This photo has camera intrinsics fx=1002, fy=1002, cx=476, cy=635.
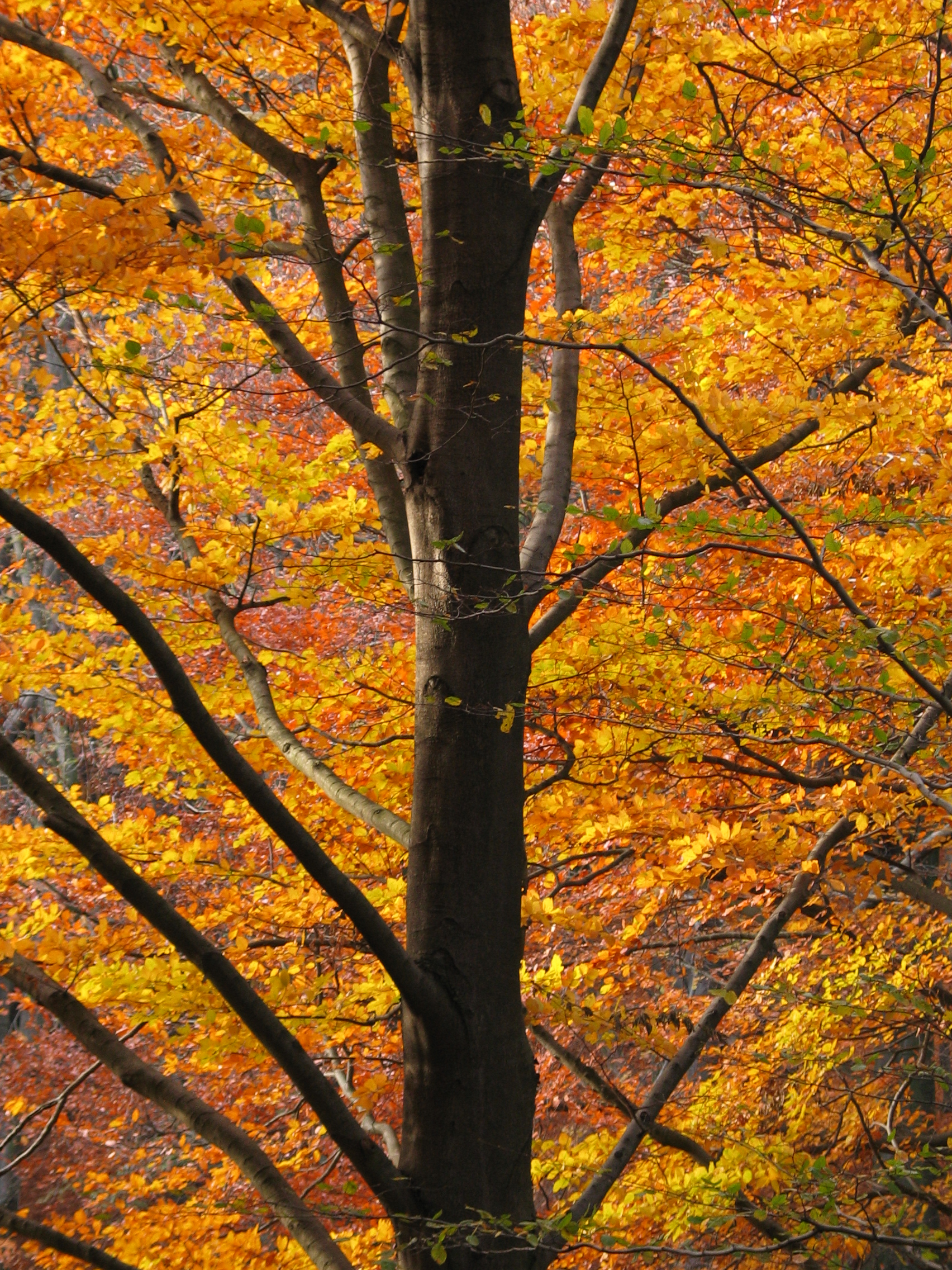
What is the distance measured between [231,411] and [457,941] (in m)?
4.17

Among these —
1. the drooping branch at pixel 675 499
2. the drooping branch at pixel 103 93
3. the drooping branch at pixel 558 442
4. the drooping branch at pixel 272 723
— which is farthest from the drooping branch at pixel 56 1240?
the drooping branch at pixel 103 93

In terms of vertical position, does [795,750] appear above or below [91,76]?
below

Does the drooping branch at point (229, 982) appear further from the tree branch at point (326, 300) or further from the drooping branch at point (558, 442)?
the drooping branch at point (558, 442)

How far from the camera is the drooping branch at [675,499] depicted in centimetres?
260

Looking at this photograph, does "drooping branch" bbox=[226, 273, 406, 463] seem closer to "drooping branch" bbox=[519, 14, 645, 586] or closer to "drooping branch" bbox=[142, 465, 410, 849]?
"drooping branch" bbox=[519, 14, 645, 586]

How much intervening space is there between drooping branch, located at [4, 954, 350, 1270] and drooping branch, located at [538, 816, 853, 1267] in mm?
612

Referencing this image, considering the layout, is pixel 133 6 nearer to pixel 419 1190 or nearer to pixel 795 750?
pixel 419 1190

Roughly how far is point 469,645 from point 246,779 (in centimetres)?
76

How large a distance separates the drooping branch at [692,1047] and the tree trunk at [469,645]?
0.36 metres

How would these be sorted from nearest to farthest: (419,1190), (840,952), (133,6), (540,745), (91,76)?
(419,1190)
(91,76)
(133,6)
(540,745)
(840,952)

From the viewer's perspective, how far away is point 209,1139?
2.61 meters

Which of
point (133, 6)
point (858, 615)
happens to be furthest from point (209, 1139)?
point (133, 6)

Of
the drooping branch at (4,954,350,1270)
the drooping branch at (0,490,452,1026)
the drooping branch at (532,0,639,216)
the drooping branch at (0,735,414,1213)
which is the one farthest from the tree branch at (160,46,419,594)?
the drooping branch at (4,954,350,1270)

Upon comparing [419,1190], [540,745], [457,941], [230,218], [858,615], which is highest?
[230,218]
